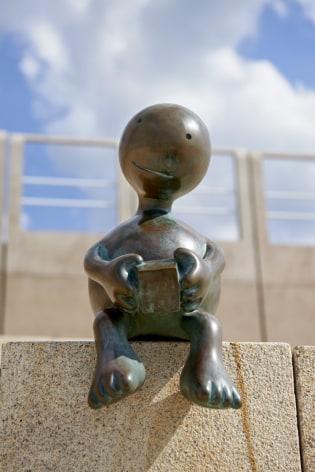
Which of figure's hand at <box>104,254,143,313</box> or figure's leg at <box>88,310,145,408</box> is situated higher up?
figure's hand at <box>104,254,143,313</box>

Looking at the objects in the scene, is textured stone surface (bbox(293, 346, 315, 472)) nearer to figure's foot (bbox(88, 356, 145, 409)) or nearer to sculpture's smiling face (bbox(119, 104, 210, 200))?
figure's foot (bbox(88, 356, 145, 409))

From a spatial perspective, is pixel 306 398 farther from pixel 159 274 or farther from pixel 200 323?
pixel 159 274

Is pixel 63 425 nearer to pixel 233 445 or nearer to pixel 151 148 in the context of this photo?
pixel 233 445

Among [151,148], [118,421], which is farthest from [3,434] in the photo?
[151,148]

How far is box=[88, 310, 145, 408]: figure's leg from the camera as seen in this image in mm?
2023

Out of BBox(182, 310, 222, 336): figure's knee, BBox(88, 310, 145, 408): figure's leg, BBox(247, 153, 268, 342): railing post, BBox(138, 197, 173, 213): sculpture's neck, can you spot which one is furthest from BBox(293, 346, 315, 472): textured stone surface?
BBox(247, 153, 268, 342): railing post

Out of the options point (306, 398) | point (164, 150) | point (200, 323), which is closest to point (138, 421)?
point (200, 323)

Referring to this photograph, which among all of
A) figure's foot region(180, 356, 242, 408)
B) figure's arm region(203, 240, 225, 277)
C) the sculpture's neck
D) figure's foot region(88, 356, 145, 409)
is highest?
the sculpture's neck

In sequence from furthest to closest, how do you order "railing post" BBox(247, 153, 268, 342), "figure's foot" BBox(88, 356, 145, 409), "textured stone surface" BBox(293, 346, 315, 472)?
1. "railing post" BBox(247, 153, 268, 342)
2. "textured stone surface" BBox(293, 346, 315, 472)
3. "figure's foot" BBox(88, 356, 145, 409)

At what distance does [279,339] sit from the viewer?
29.5 feet

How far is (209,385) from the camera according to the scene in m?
2.05

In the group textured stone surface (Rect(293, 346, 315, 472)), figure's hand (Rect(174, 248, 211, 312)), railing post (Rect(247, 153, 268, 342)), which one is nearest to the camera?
figure's hand (Rect(174, 248, 211, 312))

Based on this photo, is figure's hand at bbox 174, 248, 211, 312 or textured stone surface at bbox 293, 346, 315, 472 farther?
textured stone surface at bbox 293, 346, 315, 472

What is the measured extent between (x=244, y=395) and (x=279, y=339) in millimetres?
6898
